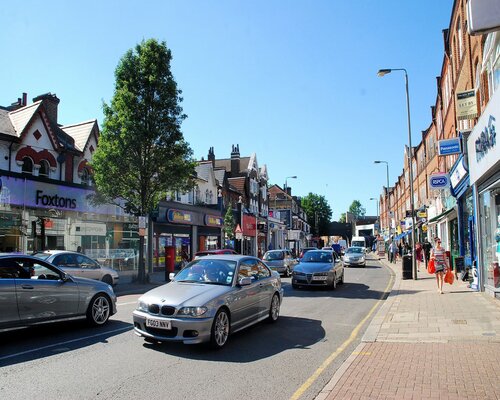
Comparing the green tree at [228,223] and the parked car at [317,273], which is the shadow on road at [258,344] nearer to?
the parked car at [317,273]

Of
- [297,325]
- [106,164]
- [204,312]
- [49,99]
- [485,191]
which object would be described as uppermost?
[49,99]

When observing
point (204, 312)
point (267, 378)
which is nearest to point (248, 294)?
point (204, 312)

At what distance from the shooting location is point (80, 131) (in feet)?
84.5

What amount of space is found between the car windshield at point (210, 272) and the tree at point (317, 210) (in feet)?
314

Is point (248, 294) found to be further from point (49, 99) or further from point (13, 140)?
point (49, 99)

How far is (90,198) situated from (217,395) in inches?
745

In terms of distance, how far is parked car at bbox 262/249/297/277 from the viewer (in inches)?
945

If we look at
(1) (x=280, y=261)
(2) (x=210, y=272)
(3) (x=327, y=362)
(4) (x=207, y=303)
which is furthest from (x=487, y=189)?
(1) (x=280, y=261)

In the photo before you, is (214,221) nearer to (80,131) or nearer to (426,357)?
(80,131)

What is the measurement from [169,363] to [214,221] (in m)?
29.9

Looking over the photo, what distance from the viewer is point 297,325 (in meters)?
9.49

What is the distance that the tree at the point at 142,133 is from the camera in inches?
794

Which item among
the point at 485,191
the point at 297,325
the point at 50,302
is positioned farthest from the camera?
the point at 485,191

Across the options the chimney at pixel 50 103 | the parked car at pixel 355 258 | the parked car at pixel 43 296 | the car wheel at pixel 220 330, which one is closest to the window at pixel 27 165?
the chimney at pixel 50 103
